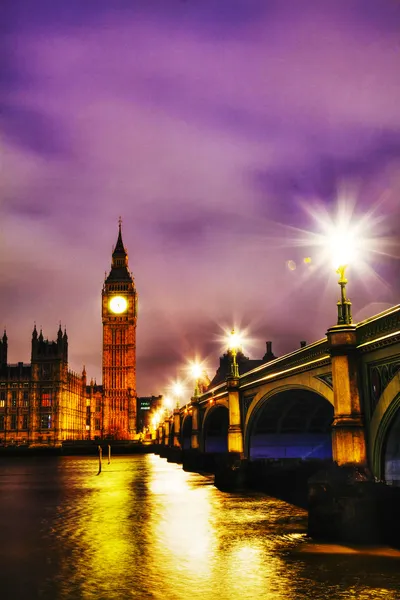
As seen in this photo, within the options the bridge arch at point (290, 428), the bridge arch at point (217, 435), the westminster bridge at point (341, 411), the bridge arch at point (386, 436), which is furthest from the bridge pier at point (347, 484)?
the bridge arch at point (217, 435)

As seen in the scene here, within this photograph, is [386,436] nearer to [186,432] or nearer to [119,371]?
[186,432]

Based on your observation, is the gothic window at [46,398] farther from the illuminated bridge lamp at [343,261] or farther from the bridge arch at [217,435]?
the illuminated bridge lamp at [343,261]

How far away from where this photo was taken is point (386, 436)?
21.4 meters

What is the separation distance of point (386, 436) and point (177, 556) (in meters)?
8.09

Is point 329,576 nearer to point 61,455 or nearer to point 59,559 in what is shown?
point 59,559

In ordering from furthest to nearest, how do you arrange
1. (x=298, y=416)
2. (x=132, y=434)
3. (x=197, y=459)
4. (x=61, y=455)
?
(x=132, y=434), (x=61, y=455), (x=197, y=459), (x=298, y=416)

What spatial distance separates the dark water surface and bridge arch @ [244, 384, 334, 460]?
11.9m

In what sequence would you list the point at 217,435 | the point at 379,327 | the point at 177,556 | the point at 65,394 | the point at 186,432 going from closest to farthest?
the point at 177,556 → the point at 379,327 → the point at 217,435 → the point at 186,432 → the point at 65,394

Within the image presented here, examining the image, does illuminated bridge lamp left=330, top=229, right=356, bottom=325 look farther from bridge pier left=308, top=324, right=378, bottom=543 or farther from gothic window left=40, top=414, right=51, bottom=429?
gothic window left=40, top=414, right=51, bottom=429

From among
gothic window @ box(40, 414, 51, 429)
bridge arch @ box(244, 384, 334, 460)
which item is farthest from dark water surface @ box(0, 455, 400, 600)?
gothic window @ box(40, 414, 51, 429)

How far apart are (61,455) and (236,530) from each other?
8968cm

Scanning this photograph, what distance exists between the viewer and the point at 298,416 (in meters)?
47.0

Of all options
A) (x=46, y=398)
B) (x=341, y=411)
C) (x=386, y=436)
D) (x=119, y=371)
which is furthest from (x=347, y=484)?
(x=119, y=371)

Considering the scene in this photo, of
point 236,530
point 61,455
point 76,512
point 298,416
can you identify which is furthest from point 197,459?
point 61,455
